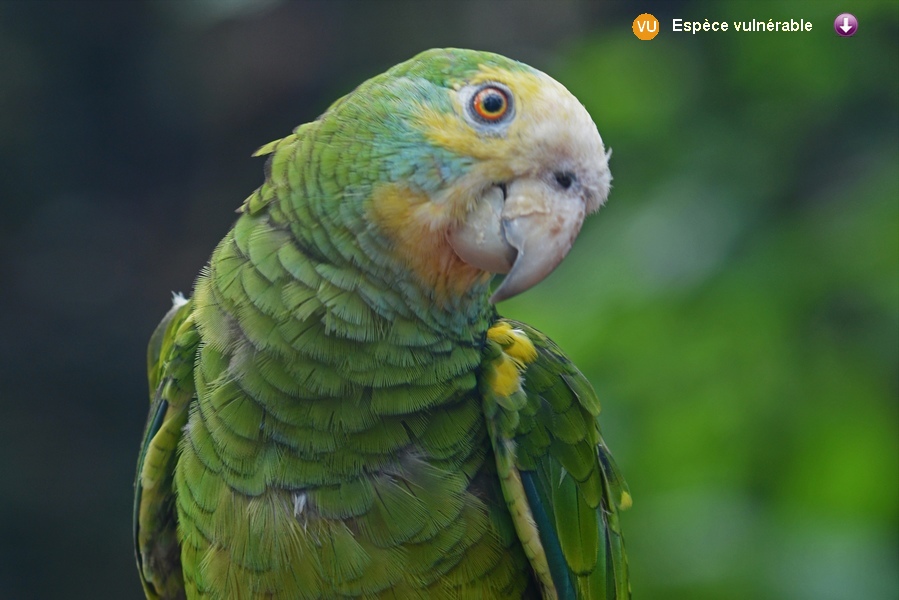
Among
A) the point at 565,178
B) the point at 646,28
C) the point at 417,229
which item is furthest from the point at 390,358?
the point at 646,28

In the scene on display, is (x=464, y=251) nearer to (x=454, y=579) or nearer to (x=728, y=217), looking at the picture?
(x=454, y=579)

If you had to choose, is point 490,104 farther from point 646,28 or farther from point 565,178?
point 646,28

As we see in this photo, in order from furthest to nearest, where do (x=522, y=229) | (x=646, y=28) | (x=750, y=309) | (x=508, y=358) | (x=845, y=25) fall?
1. (x=646, y=28)
2. (x=845, y=25)
3. (x=750, y=309)
4. (x=508, y=358)
5. (x=522, y=229)

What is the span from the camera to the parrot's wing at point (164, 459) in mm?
1259

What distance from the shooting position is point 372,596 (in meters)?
1.12

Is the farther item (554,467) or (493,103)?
(554,467)

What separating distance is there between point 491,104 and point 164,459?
0.78 meters

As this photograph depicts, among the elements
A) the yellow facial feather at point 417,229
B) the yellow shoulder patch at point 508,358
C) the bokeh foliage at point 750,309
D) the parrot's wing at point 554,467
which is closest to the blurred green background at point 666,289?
the bokeh foliage at point 750,309

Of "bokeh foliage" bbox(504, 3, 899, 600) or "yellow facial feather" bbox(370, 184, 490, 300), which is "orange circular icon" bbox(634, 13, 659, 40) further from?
"yellow facial feather" bbox(370, 184, 490, 300)

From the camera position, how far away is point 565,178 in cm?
104

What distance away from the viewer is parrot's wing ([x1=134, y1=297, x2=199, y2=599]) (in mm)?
1259

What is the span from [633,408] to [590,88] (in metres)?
0.90

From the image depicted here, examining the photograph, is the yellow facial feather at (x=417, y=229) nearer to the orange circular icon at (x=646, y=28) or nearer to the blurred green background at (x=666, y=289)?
the blurred green background at (x=666, y=289)

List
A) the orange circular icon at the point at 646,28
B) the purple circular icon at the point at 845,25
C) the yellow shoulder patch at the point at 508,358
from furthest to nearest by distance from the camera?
the orange circular icon at the point at 646,28
the purple circular icon at the point at 845,25
the yellow shoulder patch at the point at 508,358
